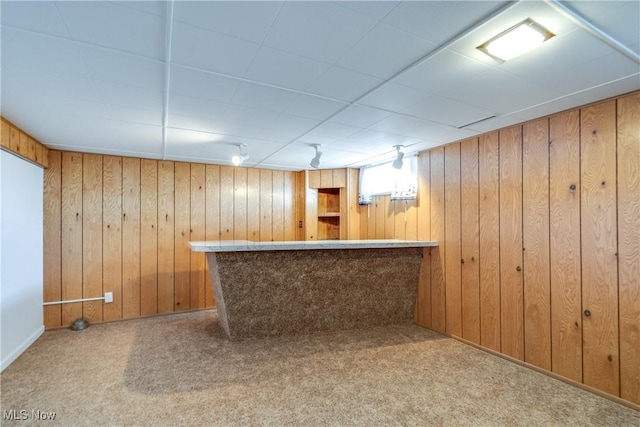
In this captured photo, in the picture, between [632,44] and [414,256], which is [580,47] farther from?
[414,256]

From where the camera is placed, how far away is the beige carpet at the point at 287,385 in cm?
187

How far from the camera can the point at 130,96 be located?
6.79ft

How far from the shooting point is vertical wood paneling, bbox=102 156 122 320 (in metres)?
3.72

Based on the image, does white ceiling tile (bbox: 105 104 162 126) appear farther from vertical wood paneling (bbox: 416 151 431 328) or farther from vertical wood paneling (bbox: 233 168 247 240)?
vertical wood paneling (bbox: 416 151 431 328)

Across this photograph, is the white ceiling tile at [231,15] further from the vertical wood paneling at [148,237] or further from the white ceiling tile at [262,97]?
the vertical wood paneling at [148,237]

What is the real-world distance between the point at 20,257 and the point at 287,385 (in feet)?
9.13

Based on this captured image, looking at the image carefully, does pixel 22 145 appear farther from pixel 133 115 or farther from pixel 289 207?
pixel 289 207

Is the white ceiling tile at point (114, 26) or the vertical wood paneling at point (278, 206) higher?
the white ceiling tile at point (114, 26)

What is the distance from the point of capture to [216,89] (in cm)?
196

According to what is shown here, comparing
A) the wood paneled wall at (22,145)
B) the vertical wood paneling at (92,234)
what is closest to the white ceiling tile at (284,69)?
the wood paneled wall at (22,145)

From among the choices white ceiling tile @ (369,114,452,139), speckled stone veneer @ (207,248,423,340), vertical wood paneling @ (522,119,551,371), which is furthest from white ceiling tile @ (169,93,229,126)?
vertical wood paneling @ (522,119,551,371)

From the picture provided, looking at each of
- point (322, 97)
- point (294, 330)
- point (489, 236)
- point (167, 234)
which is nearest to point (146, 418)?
point (294, 330)

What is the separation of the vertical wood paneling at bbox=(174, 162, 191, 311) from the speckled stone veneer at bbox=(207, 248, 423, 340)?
3.62ft

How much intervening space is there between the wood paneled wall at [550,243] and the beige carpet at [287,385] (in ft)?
0.93
